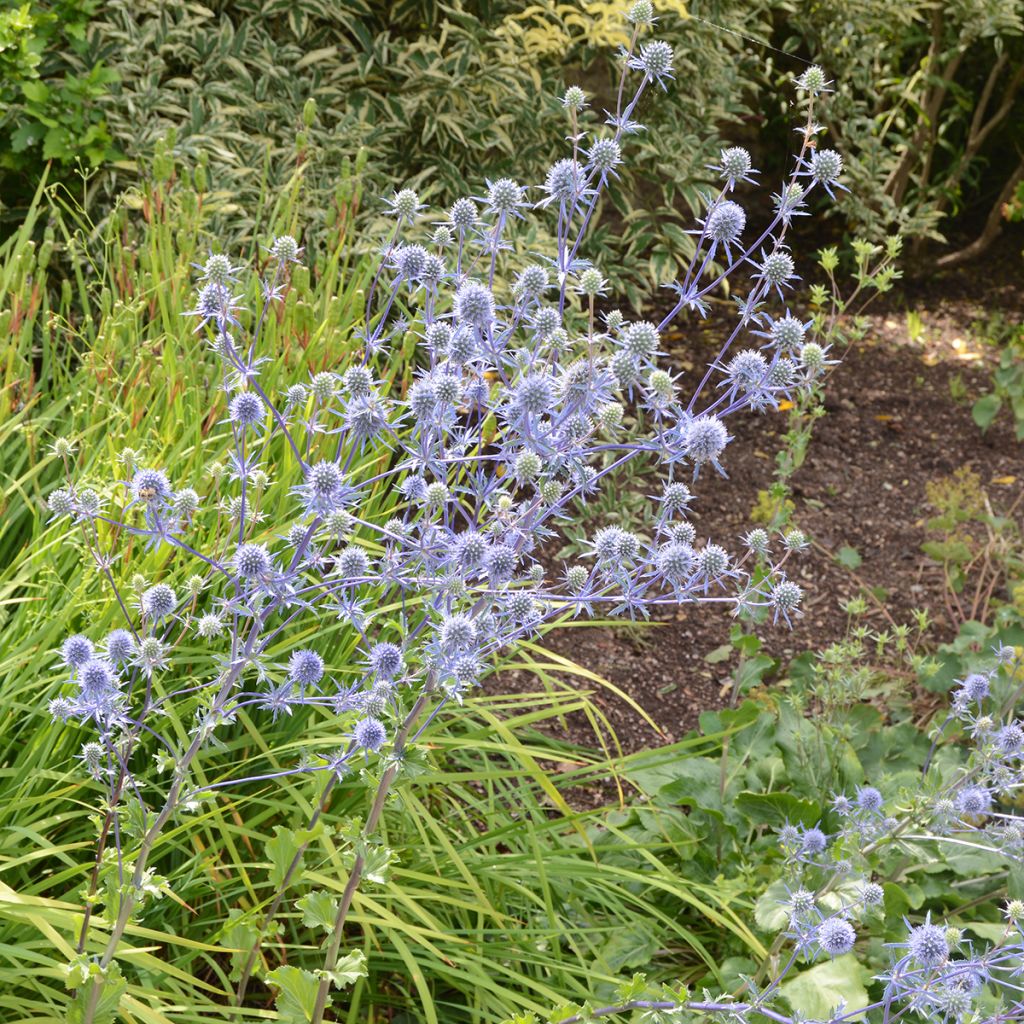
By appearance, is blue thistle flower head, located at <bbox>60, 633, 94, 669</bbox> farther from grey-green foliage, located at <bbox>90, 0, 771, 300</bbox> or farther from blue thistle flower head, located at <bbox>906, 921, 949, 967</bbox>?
grey-green foliage, located at <bbox>90, 0, 771, 300</bbox>

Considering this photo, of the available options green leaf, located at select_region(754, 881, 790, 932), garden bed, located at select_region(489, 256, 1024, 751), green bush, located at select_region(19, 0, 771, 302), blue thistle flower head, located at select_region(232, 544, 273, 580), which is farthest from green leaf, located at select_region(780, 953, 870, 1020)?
green bush, located at select_region(19, 0, 771, 302)

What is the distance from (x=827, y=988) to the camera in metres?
2.73

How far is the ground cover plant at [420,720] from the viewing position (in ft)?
6.41

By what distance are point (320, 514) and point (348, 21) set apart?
4056 millimetres

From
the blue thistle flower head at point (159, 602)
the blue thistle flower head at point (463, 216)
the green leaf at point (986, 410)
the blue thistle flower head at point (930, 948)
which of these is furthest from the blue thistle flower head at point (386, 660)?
the green leaf at point (986, 410)

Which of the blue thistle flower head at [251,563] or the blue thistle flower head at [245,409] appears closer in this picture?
the blue thistle flower head at [251,563]

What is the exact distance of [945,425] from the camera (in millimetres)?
5773

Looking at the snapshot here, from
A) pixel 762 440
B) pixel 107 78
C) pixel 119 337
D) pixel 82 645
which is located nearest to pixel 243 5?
pixel 107 78

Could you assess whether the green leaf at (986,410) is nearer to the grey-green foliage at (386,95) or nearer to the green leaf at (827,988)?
the grey-green foliage at (386,95)

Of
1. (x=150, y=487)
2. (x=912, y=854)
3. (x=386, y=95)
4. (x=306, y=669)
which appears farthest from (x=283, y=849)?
(x=386, y=95)

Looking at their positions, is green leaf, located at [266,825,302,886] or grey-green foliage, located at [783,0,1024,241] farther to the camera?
grey-green foliage, located at [783,0,1024,241]

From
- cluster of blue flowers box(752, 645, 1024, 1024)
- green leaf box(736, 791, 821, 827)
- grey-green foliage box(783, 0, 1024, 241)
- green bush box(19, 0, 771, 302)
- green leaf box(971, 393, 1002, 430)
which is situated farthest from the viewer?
grey-green foliage box(783, 0, 1024, 241)

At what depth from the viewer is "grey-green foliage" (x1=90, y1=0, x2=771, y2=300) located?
4.94m

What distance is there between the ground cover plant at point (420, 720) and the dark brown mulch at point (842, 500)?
10.6 inches
